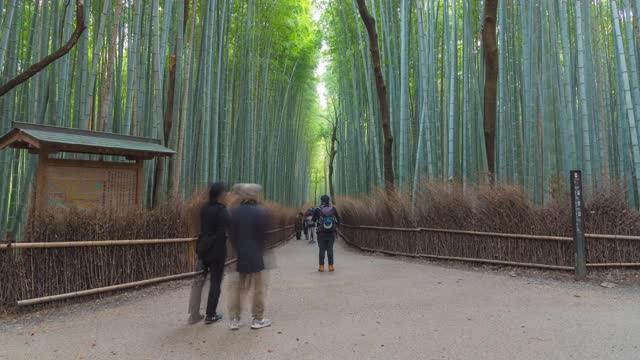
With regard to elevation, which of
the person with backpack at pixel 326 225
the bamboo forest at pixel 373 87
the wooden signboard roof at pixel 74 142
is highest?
the bamboo forest at pixel 373 87

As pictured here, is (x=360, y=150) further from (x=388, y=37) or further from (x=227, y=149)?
(x=227, y=149)

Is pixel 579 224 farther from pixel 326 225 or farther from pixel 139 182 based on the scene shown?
pixel 139 182

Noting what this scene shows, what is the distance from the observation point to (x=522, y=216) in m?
4.86

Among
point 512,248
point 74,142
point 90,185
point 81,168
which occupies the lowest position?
point 512,248

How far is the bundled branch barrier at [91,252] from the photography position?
3.22 meters

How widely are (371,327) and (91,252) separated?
8.80 ft

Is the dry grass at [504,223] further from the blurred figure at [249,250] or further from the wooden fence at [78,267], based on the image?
the wooden fence at [78,267]

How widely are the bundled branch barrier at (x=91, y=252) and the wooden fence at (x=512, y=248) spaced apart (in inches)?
147

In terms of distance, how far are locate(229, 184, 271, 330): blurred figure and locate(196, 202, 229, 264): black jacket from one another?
130 millimetres

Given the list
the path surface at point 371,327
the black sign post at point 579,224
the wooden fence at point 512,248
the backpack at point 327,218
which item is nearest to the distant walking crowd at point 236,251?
the path surface at point 371,327

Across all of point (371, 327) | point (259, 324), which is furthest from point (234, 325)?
point (371, 327)

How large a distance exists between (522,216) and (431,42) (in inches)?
139

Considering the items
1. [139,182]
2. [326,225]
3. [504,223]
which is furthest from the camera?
[326,225]

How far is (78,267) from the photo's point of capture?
3566 mm
